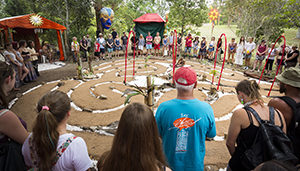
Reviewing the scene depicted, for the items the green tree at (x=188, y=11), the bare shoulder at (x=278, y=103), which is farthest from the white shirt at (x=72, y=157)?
the green tree at (x=188, y=11)

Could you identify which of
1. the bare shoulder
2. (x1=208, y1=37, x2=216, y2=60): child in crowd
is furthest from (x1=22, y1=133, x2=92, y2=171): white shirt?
(x1=208, y1=37, x2=216, y2=60): child in crowd

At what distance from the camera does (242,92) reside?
1767 mm

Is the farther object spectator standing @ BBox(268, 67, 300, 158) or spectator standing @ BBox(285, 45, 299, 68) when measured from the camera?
spectator standing @ BBox(285, 45, 299, 68)

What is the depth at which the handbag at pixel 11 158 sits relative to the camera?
1298mm

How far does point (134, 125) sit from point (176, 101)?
729mm

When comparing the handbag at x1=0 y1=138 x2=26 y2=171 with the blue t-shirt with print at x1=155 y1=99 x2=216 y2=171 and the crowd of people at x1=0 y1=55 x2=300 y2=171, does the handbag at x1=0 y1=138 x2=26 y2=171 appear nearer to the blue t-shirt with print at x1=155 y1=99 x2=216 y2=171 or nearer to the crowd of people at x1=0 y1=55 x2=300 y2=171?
the crowd of people at x1=0 y1=55 x2=300 y2=171

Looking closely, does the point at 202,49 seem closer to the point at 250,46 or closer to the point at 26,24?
the point at 250,46

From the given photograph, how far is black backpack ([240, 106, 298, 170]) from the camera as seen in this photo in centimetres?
138

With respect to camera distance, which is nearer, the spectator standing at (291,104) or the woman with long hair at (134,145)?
the woman with long hair at (134,145)

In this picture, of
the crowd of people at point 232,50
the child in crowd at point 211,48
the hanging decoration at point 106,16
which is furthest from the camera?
the hanging decoration at point 106,16

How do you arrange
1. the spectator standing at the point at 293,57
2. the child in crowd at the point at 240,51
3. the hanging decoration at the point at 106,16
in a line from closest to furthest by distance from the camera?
1. the spectator standing at the point at 293,57
2. the child in crowd at the point at 240,51
3. the hanging decoration at the point at 106,16

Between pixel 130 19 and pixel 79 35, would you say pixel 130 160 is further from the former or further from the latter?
pixel 130 19

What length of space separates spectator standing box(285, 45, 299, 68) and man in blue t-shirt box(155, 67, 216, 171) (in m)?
7.96

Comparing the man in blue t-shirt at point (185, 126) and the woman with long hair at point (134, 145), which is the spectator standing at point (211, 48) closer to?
the man in blue t-shirt at point (185, 126)
